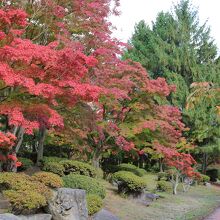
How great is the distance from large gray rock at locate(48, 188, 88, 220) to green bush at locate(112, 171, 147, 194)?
5.67m

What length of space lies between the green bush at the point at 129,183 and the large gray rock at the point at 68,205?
223 inches

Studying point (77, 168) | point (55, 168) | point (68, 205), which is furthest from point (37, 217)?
point (77, 168)

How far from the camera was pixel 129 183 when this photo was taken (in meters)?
14.6

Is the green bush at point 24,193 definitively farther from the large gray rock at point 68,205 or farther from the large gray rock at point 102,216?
the large gray rock at point 102,216

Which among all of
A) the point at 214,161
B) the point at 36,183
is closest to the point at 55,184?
the point at 36,183

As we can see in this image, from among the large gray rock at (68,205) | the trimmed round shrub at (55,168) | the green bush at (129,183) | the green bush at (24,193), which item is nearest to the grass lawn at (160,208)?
the green bush at (129,183)

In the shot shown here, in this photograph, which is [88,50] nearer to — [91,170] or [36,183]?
[91,170]

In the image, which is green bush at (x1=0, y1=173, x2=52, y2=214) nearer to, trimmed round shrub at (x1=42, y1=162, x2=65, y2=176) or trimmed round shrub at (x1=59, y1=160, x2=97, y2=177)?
trimmed round shrub at (x1=42, y1=162, x2=65, y2=176)

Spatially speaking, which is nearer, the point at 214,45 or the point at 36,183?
the point at 36,183

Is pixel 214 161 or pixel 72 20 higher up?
pixel 72 20

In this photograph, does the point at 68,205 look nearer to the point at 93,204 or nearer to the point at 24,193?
the point at 24,193

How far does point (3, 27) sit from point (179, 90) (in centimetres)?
2419

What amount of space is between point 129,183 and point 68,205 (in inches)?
249

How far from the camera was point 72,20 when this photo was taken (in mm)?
12383
